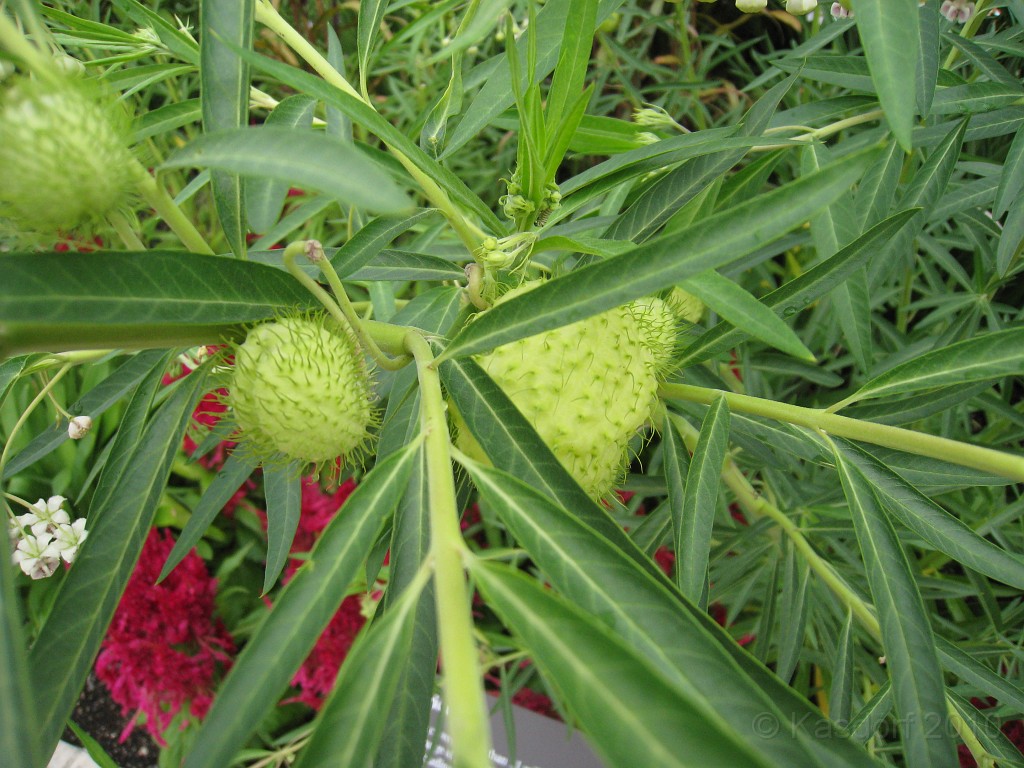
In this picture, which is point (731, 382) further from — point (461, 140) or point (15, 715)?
point (15, 715)

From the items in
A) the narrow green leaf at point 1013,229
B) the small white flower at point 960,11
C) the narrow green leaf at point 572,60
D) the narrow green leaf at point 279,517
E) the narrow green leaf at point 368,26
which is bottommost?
the narrow green leaf at point 279,517

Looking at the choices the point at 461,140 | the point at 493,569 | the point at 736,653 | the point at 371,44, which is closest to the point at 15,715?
the point at 493,569

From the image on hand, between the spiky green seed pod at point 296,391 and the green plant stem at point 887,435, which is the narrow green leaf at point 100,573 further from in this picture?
the green plant stem at point 887,435

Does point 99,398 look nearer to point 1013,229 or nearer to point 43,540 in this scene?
point 43,540

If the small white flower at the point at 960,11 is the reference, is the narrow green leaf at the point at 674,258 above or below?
Answer: below

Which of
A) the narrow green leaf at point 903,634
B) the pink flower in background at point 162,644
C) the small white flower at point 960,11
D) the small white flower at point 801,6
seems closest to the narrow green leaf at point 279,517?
the narrow green leaf at point 903,634

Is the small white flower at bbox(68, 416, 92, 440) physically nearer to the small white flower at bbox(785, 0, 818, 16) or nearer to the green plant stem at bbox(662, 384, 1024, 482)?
the green plant stem at bbox(662, 384, 1024, 482)

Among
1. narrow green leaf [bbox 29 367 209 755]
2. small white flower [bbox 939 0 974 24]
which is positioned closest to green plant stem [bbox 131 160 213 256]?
narrow green leaf [bbox 29 367 209 755]
